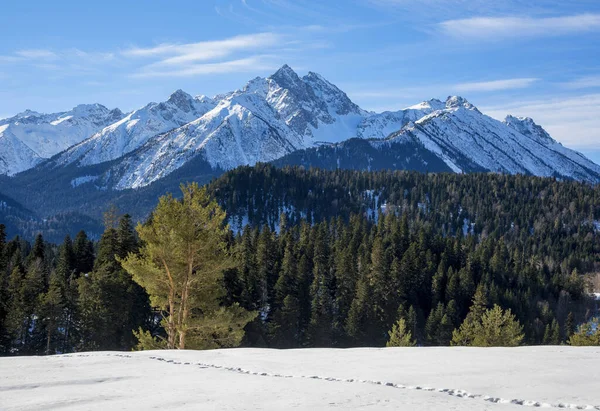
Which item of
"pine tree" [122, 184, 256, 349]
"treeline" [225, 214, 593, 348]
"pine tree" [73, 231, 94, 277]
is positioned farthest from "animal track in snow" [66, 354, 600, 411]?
"pine tree" [73, 231, 94, 277]

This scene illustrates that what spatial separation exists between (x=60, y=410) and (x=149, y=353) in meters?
8.45

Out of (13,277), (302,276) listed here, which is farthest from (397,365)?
(302,276)

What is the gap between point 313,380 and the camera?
14.0 meters

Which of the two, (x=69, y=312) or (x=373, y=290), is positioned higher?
(x=69, y=312)

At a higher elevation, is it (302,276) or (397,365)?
(397,365)

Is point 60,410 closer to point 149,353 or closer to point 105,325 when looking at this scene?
point 149,353

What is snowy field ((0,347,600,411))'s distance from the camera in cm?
1165

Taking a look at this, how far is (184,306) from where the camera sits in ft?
95.1

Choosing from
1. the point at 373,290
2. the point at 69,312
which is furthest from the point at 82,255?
the point at 373,290

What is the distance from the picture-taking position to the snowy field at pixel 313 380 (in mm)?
11648

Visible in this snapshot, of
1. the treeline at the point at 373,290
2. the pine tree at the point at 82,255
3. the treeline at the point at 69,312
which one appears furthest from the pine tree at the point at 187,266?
the pine tree at the point at 82,255

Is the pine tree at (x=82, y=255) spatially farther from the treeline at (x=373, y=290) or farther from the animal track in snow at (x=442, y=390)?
the animal track in snow at (x=442, y=390)

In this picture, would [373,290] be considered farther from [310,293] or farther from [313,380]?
[313,380]

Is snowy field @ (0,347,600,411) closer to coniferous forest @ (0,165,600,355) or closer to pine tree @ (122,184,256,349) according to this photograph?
pine tree @ (122,184,256,349)
